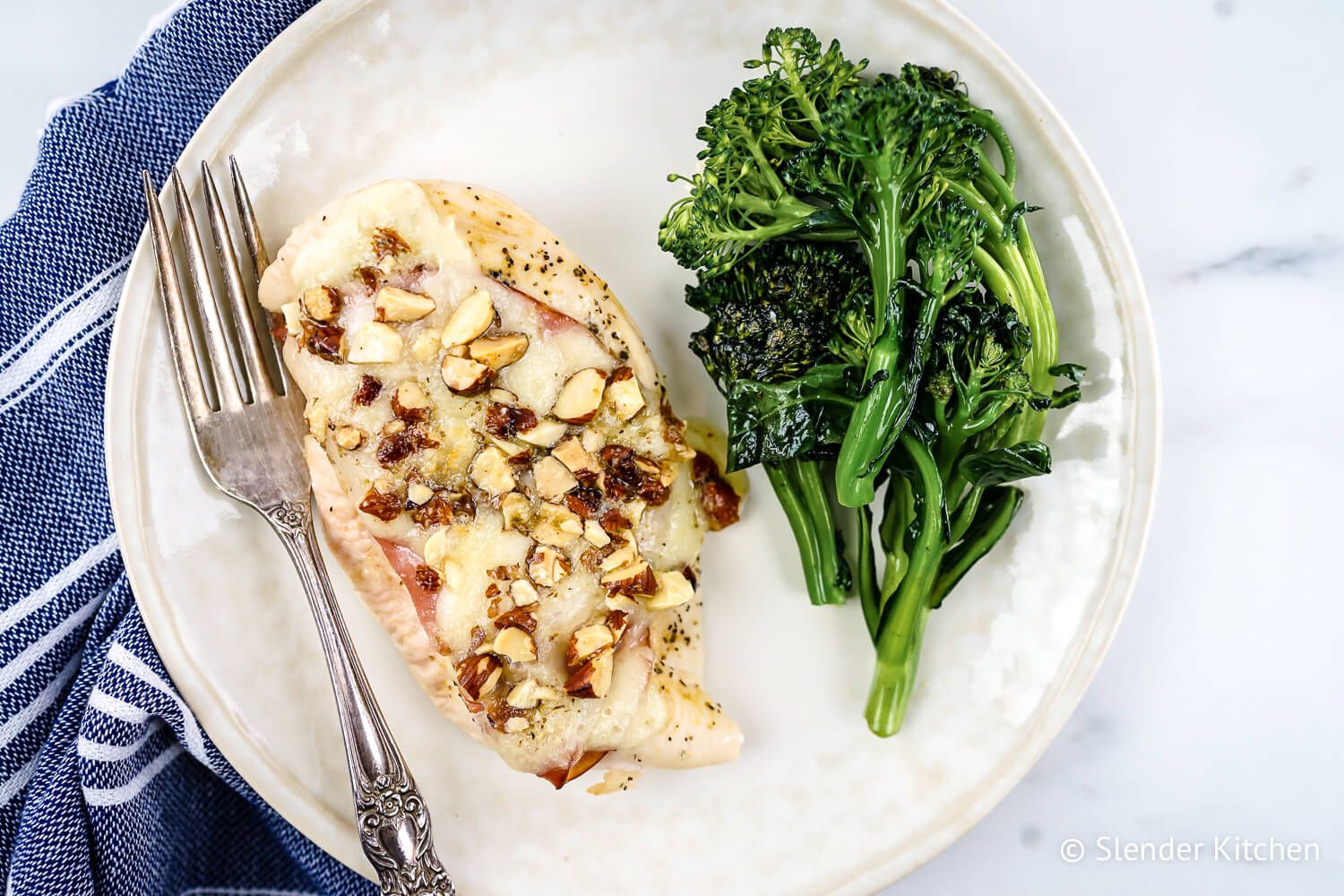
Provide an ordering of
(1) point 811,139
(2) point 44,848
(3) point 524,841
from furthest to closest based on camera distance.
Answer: (3) point 524,841
(2) point 44,848
(1) point 811,139

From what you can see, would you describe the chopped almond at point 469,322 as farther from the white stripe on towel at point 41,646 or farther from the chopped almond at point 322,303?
the white stripe on towel at point 41,646

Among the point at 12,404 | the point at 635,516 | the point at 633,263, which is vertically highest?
the point at 633,263

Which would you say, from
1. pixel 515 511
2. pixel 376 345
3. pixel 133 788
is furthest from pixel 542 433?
pixel 133 788

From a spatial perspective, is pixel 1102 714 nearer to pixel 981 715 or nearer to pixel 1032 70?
pixel 981 715

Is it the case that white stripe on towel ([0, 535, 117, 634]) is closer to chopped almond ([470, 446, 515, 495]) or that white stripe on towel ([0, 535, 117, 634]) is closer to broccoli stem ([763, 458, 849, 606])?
chopped almond ([470, 446, 515, 495])

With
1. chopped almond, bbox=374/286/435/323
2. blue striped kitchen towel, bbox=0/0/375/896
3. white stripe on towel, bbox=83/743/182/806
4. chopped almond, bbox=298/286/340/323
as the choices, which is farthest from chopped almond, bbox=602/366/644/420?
white stripe on towel, bbox=83/743/182/806

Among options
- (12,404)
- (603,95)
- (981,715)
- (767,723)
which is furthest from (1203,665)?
(12,404)

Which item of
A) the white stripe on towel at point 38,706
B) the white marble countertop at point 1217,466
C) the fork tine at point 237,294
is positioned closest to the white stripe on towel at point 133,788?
the white stripe on towel at point 38,706
